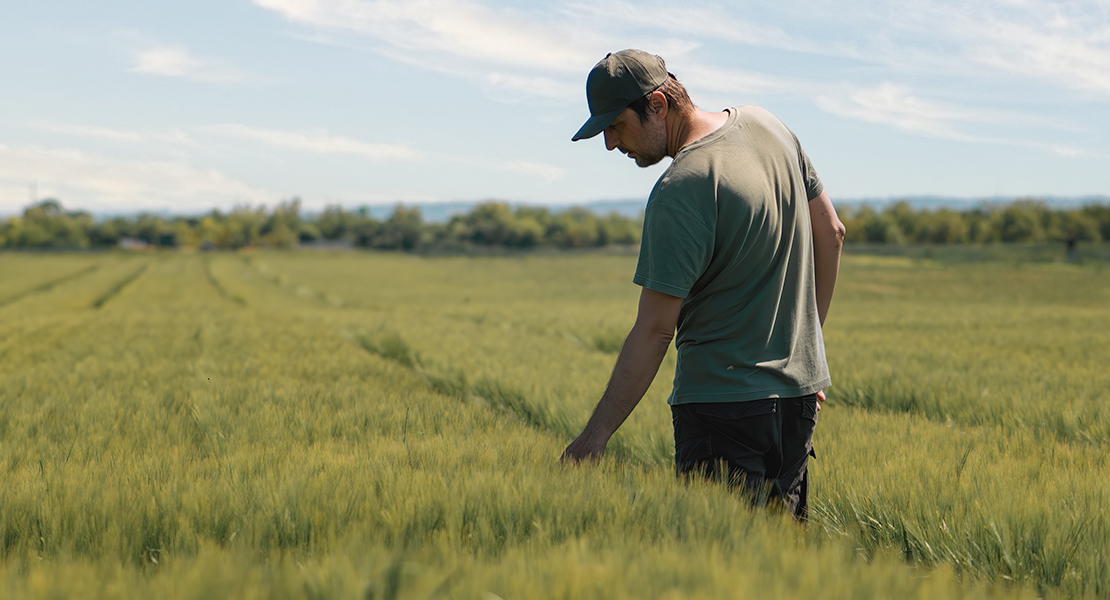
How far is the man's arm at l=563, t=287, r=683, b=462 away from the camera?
2.52 m

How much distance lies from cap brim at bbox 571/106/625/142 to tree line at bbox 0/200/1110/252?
120865 mm

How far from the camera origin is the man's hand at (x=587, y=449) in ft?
8.59

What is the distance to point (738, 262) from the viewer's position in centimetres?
257

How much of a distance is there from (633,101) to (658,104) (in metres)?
0.11

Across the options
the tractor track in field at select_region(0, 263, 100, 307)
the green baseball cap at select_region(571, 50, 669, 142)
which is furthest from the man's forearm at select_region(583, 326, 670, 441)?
the tractor track in field at select_region(0, 263, 100, 307)

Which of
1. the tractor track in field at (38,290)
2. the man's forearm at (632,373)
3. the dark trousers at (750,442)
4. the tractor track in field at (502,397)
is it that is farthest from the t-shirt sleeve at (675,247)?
the tractor track in field at (38,290)

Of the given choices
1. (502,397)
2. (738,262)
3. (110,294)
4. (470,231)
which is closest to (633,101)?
(738,262)

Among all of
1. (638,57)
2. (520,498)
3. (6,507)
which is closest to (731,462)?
(520,498)

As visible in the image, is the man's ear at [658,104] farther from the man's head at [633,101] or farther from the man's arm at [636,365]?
the man's arm at [636,365]

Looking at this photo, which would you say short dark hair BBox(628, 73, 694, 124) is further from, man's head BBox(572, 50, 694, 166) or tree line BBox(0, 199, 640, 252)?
Answer: tree line BBox(0, 199, 640, 252)

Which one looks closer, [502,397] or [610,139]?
[610,139]

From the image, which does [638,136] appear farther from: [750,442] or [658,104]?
[750,442]

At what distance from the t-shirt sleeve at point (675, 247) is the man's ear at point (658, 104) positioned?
40 cm

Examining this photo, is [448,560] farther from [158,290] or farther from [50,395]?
[158,290]
